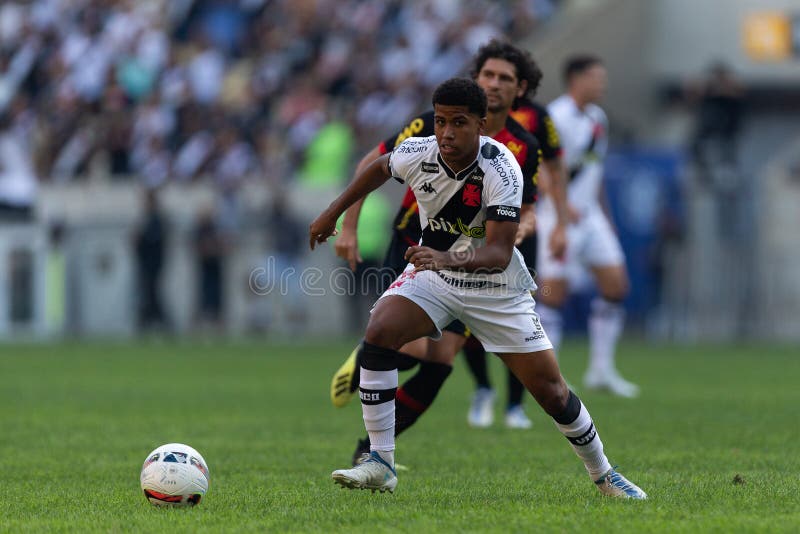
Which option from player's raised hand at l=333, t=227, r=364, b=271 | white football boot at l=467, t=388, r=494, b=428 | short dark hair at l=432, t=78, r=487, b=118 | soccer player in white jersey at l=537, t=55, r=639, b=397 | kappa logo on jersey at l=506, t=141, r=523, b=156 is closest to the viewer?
short dark hair at l=432, t=78, r=487, b=118

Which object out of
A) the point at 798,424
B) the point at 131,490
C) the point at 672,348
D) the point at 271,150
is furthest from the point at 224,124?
the point at 131,490

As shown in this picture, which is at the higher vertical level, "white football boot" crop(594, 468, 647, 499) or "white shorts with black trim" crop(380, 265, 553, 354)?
"white shorts with black trim" crop(380, 265, 553, 354)

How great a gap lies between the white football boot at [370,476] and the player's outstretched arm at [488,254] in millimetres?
984

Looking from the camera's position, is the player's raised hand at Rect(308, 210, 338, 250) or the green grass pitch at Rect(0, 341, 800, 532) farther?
the player's raised hand at Rect(308, 210, 338, 250)

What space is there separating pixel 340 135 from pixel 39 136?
543 cm

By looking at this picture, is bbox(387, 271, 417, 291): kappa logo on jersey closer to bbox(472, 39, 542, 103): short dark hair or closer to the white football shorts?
bbox(472, 39, 542, 103): short dark hair

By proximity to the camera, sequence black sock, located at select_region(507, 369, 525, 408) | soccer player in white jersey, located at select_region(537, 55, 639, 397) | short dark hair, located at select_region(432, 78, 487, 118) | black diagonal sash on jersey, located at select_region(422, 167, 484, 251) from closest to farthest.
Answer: short dark hair, located at select_region(432, 78, 487, 118) < black diagonal sash on jersey, located at select_region(422, 167, 484, 251) < black sock, located at select_region(507, 369, 525, 408) < soccer player in white jersey, located at select_region(537, 55, 639, 397)

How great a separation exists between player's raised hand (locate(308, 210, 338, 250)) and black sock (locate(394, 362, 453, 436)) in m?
1.15

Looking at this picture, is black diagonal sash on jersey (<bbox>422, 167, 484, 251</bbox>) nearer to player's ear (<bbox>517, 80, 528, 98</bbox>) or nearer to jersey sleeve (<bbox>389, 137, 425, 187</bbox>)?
jersey sleeve (<bbox>389, 137, 425, 187</bbox>)

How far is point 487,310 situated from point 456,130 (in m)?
0.83

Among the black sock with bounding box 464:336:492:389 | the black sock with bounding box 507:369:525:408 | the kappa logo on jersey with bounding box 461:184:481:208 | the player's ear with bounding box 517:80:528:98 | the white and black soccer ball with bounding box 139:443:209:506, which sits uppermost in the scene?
the player's ear with bounding box 517:80:528:98

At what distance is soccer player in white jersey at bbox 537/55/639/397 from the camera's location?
1200 centimetres

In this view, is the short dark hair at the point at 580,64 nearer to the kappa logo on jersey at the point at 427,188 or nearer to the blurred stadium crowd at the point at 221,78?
the kappa logo on jersey at the point at 427,188

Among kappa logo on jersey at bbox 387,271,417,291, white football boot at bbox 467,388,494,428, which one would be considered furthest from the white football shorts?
kappa logo on jersey at bbox 387,271,417,291
